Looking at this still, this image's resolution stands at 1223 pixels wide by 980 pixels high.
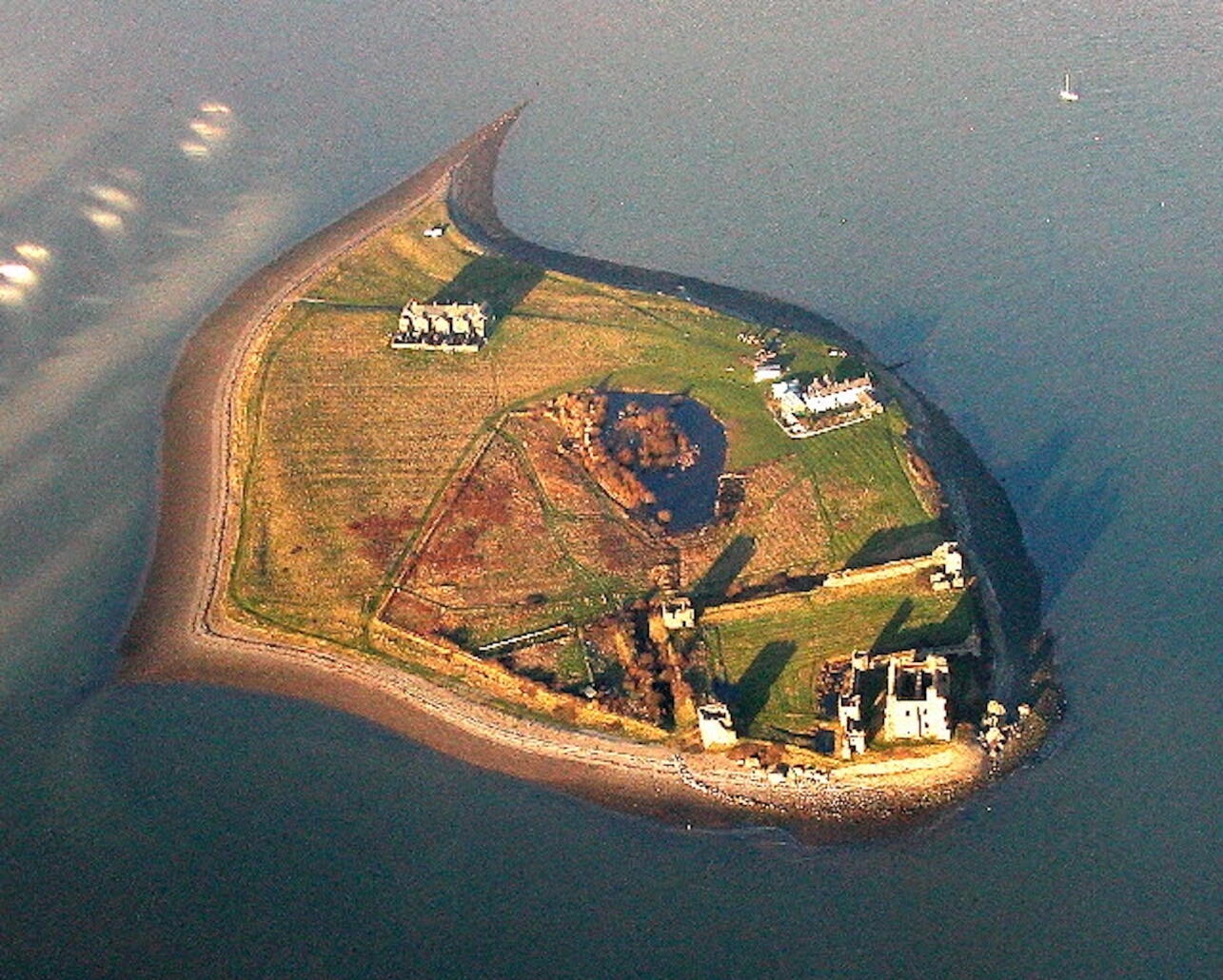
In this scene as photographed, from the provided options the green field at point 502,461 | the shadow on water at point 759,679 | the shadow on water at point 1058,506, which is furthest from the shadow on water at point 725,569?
the shadow on water at point 1058,506

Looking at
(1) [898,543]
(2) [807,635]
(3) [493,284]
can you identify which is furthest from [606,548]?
(3) [493,284]

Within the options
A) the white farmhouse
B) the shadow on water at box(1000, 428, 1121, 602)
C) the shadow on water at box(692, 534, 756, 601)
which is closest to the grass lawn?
the shadow on water at box(692, 534, 756, 601)

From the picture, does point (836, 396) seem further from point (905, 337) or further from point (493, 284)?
point (493, 284)

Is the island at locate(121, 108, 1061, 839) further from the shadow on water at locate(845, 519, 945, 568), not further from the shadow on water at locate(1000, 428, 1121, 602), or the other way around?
the shadow on water at locate(1000, 428, 1121, 602)

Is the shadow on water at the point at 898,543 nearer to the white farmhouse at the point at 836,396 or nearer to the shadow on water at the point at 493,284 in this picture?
the white farmhouse at the point at 836,396

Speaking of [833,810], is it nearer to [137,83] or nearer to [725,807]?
[725,807]
